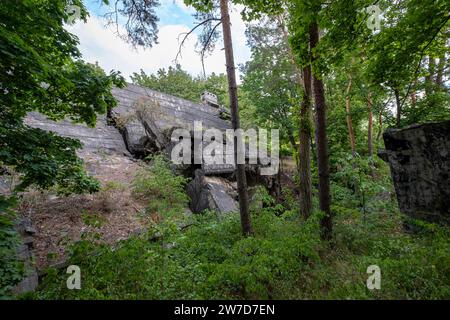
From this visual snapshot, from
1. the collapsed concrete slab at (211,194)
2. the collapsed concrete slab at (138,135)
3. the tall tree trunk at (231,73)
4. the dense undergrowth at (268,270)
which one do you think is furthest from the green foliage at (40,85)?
the collapsed concrete slab at (138,135)

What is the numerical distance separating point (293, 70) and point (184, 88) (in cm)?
1497

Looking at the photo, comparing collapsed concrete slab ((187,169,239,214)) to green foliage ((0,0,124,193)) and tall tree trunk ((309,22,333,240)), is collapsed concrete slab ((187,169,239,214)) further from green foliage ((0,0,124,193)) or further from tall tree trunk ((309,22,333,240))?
green foliage ((0,0,124,193))

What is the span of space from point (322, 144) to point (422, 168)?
304 cm

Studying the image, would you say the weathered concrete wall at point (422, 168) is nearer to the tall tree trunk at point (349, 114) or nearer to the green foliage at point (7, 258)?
the tall tree trunk at point (349, 114)

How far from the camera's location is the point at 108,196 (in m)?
7.35

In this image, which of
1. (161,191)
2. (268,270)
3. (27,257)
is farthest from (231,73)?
(27,257)

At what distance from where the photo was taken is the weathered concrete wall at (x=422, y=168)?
534cm

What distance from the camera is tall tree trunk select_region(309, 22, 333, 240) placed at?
485cm

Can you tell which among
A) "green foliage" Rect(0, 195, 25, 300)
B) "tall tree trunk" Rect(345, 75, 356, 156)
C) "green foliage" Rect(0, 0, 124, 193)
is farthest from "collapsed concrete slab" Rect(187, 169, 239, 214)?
"tall tree trunk" Rect(345, 75, 356, 156)

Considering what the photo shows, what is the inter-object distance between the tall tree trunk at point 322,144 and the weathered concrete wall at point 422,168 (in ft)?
8.86

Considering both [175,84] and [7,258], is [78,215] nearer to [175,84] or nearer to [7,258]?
[7,258]

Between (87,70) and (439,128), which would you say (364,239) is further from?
(87,70)

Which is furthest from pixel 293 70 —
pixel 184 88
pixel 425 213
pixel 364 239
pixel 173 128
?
pixel 184 88

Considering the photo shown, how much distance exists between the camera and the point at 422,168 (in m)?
5.71
